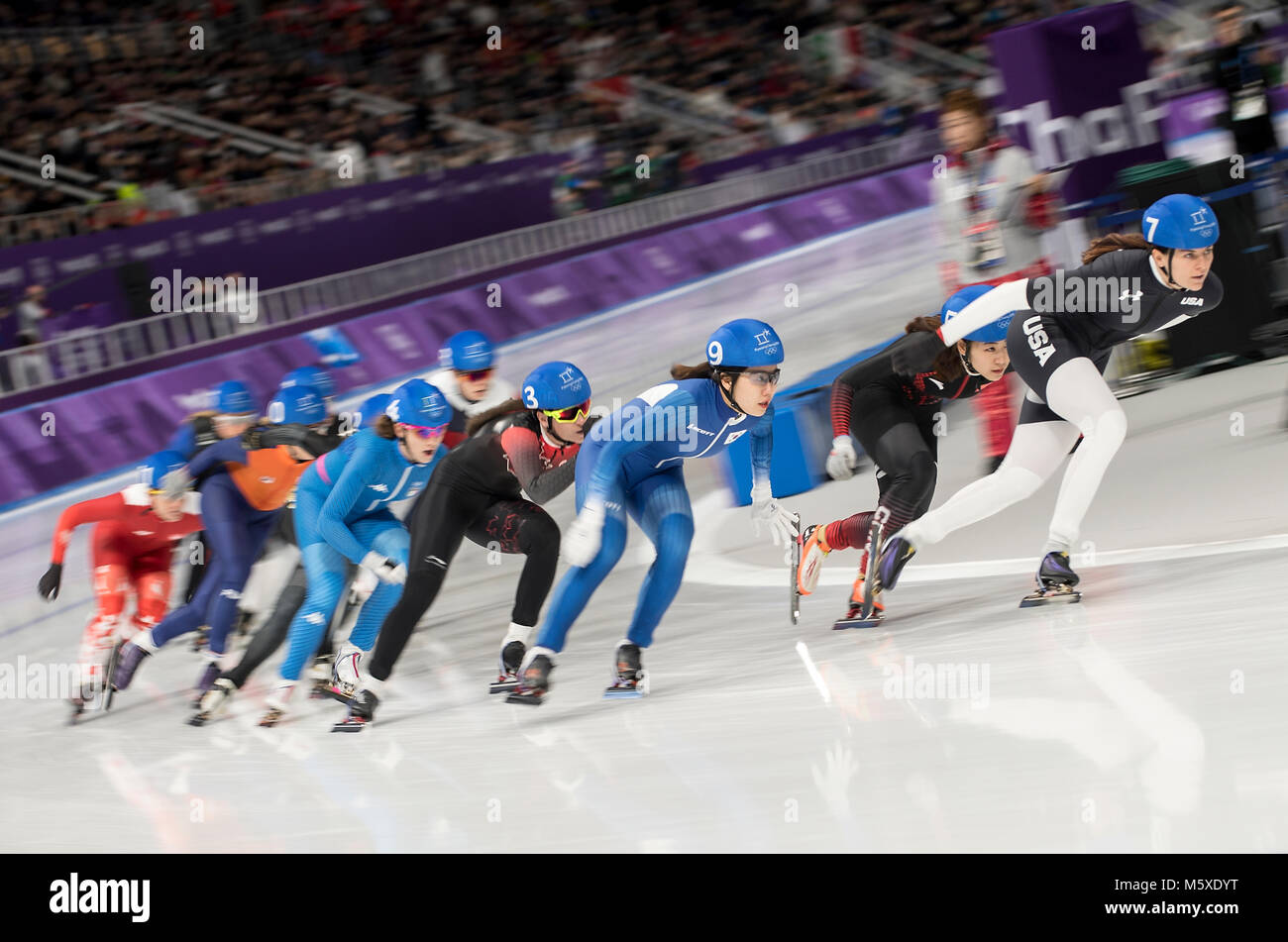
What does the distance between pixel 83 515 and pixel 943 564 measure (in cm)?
395

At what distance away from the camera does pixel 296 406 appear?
592 centimetres

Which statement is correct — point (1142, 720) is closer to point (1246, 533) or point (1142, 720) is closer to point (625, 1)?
point (1246, 533)

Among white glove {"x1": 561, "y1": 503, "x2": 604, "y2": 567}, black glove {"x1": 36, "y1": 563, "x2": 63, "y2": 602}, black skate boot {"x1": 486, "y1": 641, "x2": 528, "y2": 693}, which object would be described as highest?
white glove {"x1": 561, "y1": 503, "x2": 604, "y2": 567}

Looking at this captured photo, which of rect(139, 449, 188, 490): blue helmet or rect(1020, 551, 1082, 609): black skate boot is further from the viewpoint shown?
rect(139, 449, 188, 490): blue helmet

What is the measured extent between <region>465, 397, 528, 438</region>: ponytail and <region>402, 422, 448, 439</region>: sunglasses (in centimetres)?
21

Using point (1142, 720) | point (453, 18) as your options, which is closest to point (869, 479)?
point (1142, 720)

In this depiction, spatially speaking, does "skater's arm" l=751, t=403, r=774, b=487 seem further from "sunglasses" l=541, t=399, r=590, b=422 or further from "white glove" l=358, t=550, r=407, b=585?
"white glove" l=358, t=550, r=407, b=585

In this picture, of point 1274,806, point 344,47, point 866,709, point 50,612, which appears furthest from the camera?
point 344,47

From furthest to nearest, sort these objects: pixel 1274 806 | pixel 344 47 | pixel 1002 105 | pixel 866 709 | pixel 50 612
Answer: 1. pixel 344 47
2. pixel 1002 105
3. pixel 50 612
4. pixel 866 709
5. pixel 1274 806

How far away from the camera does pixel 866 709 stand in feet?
14.3

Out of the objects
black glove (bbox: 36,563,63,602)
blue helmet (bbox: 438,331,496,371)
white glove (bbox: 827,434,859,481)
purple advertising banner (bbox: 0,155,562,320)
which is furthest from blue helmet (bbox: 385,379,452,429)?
purple advertising banner (bbox: 0,155,562,320)

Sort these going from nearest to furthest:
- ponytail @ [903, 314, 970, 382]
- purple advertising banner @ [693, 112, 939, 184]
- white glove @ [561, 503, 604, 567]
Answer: white glove @ [561, 503, 604, 567] < ponytail @ [903, 314, 970, 382] < purple advertising banner @ [693, 112, 939, 184]

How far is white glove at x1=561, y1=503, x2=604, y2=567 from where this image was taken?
186 inches

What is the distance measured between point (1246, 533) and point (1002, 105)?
4.01 m
